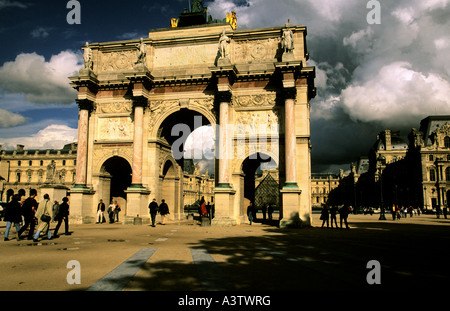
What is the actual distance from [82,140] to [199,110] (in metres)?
9.00

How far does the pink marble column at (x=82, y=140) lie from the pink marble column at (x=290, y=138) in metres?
14.7

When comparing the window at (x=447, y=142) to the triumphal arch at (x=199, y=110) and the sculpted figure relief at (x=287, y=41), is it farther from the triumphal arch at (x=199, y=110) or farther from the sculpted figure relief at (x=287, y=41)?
the sculpted figure relief at (x=287, y=41)

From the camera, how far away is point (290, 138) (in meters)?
23.5

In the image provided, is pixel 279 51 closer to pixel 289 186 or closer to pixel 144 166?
pixel 289 186

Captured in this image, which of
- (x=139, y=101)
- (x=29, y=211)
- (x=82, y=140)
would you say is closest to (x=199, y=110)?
(x=139, y=101)

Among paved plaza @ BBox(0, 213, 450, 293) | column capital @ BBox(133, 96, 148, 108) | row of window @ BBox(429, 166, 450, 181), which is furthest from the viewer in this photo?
row of window @ BBox(429, 166, 450, 181)

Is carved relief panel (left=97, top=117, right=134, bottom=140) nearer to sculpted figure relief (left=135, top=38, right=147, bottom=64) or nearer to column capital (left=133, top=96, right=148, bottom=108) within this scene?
column capital (left=133, top=96, right=148, bottom=108)

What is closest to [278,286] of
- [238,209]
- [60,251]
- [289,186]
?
[60,251]

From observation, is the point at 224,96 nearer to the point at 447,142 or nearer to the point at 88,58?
the point at 88,58

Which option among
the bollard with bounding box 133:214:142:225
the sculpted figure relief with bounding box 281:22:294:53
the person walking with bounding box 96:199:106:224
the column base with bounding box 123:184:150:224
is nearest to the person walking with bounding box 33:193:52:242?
the bollard with bounding box 133:214:142:225

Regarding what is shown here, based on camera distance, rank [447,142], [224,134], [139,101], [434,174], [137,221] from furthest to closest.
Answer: [447,142]
[434,174]
[139,101]
[224,134]
[137,221]

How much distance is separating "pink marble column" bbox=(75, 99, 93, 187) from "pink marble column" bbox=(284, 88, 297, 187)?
14715 mm

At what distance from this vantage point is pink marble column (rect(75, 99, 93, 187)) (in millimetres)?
26391

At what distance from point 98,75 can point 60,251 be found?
2032 centimetres
